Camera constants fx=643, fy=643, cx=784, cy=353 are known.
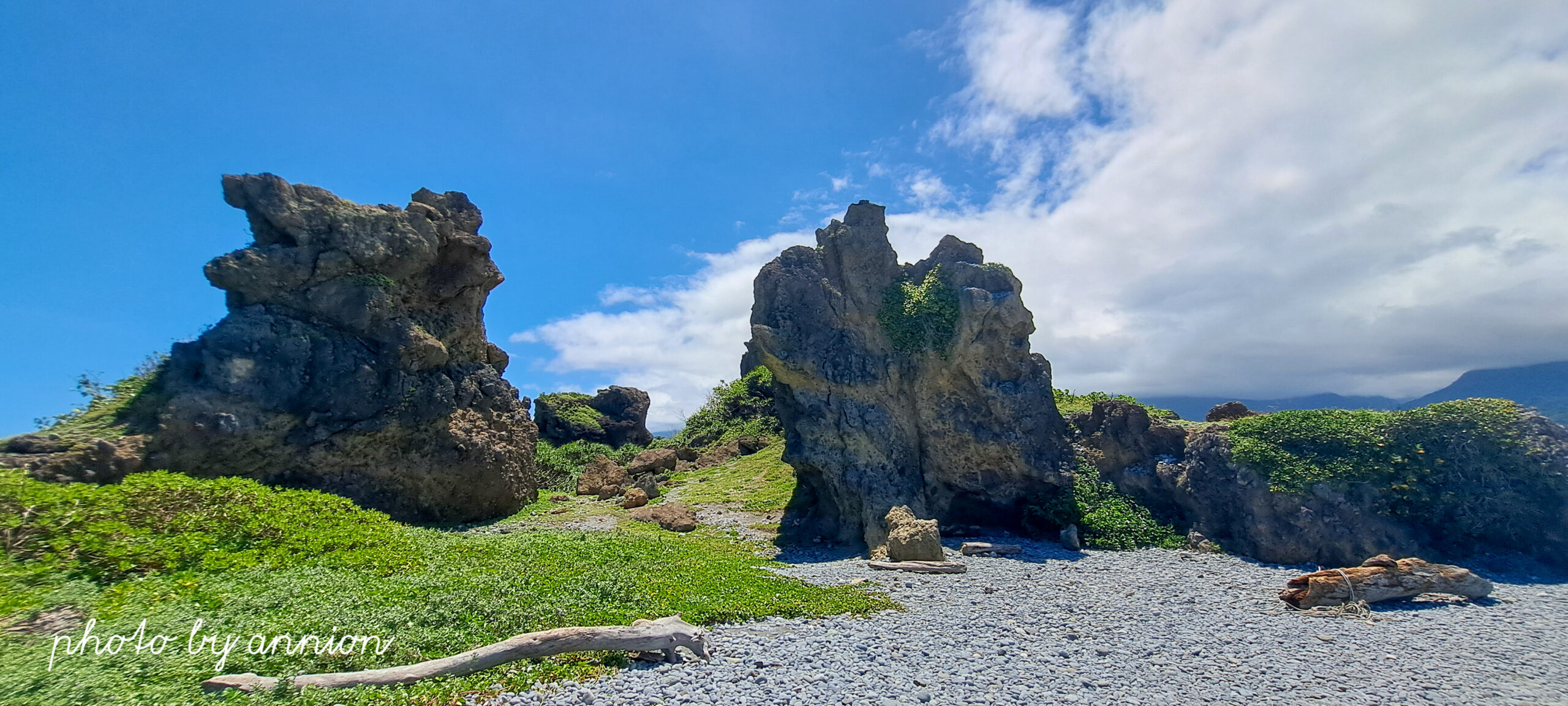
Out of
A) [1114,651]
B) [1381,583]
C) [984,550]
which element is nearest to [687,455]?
[984,550]

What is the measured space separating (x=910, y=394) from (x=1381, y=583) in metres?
11.6

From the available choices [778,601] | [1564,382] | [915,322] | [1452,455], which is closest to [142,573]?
[778,601]

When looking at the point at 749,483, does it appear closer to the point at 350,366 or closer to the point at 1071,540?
the point at 1071,540

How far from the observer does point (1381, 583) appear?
13.1 metres

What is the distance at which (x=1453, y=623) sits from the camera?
1184cm

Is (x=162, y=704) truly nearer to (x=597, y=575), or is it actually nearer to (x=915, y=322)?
(x=597, y=575)

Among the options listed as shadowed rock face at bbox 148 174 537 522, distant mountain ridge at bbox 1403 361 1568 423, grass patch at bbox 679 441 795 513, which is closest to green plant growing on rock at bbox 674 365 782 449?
grass patch at bbox 679 441 795 513

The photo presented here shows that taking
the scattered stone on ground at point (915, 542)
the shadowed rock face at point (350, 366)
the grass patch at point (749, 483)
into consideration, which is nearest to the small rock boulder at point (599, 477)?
the grass patch at point (749, 483)

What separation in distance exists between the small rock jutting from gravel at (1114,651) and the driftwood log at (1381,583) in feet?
1.10

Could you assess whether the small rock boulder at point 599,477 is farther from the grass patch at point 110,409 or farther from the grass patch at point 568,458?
the grass patch at point 110,409

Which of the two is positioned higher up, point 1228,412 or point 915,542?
point 1228,412

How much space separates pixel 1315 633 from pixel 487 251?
25.9m

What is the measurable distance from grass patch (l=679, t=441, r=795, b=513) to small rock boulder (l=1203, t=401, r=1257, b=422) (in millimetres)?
14882

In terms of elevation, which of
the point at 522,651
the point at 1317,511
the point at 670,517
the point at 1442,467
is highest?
the point at 670,517
